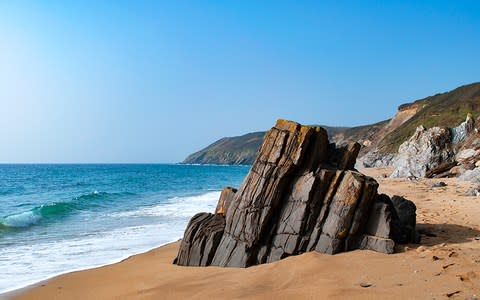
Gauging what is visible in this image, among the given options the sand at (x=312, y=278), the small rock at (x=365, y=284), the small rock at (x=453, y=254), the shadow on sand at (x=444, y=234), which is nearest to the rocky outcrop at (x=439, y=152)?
the shadow on sand at (x=444, y=234)

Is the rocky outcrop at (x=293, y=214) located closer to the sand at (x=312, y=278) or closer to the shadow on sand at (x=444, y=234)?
the sand at (x=312, y=278)

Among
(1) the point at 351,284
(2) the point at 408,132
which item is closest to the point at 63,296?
(1) the point at 351,284

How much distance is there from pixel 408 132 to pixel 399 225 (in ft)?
255

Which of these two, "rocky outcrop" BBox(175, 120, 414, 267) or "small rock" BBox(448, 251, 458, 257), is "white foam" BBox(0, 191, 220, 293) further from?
"small rock" BBox(448, 251, 458, 257)

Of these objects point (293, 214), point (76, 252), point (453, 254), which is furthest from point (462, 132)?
point (76, 252)

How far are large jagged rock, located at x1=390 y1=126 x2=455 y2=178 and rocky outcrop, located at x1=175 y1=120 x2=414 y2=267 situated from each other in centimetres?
2646

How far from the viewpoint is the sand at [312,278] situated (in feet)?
22.9

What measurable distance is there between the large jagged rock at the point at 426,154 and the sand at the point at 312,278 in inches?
986

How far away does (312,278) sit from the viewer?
8.04 m

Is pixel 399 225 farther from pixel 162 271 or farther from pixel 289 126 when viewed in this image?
pixel 162 271

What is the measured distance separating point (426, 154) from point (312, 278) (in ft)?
105

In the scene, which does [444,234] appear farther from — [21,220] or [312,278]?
[21,220]

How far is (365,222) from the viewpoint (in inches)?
402

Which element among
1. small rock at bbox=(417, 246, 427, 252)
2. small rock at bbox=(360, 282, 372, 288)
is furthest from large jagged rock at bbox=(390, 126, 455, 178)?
small rock at bbox=(360, 282, 372, 288)
